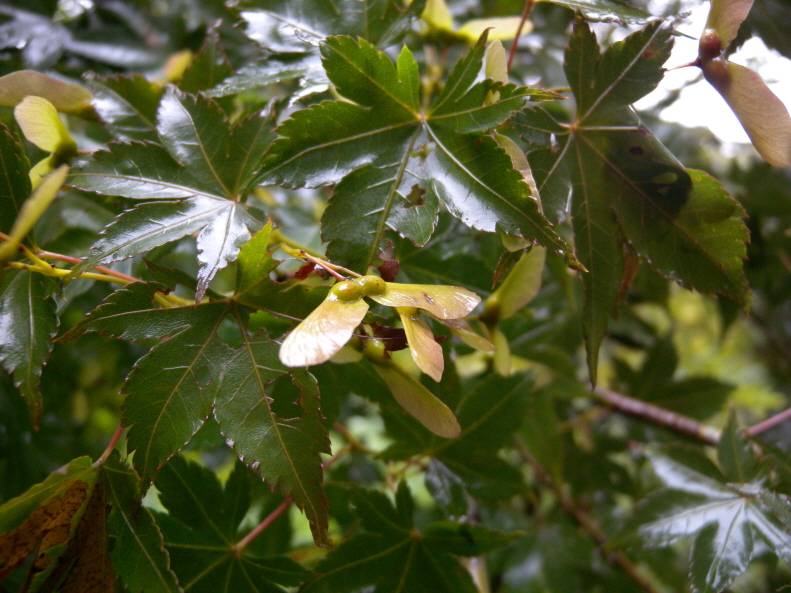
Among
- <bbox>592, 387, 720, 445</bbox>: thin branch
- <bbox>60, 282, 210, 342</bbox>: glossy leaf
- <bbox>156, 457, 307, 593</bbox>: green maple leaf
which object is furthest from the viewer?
<bbox>592, 387, 720, 445</bbox>: thin branch

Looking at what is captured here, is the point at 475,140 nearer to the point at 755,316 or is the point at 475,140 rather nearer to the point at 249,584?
the point at 249,584

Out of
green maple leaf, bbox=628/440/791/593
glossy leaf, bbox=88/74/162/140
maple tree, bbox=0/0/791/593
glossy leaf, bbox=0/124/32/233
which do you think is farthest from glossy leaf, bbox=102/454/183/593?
green maple leaf, bbox=628/440/791/593

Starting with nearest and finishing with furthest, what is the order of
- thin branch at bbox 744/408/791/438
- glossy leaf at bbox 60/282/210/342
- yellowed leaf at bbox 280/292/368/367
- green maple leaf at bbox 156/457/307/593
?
yellowed leaf at bbox 280/292/368/367 → glossy leaf at bbox 60/282/210/342 → green maple leaf at bbox 156/457/307/593 → thin branch at bbox 744/408/791/438

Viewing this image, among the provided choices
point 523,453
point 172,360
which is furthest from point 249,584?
point 523,453

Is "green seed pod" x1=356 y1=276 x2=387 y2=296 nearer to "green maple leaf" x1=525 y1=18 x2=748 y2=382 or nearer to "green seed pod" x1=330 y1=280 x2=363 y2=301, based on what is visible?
"green seed pod" x1=330 y1=280 x2=363 y2=301

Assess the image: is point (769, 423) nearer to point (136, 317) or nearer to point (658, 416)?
point (658, 416)

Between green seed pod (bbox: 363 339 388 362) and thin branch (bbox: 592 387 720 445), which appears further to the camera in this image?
thin branch (bbox: 592 387 720 445)

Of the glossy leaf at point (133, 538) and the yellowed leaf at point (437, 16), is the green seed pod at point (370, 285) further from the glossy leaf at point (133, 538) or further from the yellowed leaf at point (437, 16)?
the yellowed leaf at point (437, 16)
